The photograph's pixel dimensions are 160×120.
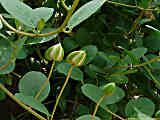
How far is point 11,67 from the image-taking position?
35 cm

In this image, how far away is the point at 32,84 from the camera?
361mm

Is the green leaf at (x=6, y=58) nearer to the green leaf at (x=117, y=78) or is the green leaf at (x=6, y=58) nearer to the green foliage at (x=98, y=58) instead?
the green foliage at (x=98, y=58)

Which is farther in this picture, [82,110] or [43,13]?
[82,110]

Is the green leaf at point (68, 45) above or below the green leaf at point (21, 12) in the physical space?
below

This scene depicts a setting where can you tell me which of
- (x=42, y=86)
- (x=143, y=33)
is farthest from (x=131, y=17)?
(x=42, y=86)

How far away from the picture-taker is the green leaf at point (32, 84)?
36 centimetres

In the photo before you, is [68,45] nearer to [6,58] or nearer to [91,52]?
[91,52]

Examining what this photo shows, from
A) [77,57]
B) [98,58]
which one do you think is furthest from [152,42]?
[77,57]

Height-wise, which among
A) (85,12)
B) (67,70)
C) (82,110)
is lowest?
(82,110)

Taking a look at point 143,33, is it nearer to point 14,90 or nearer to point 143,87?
point 143,87

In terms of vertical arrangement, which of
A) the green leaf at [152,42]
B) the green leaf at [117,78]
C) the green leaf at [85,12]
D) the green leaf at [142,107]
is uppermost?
the green leaf at [85,12]

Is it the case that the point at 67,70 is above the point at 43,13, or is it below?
below

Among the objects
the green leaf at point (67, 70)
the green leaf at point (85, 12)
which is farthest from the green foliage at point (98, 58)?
the green leaf at point (85, 12)

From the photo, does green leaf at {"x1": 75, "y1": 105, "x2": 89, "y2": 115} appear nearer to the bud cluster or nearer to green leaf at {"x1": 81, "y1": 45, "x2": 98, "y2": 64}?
green leaf at {"x1": 81, "y1": 45, "x2": 98, "y2": 64}
